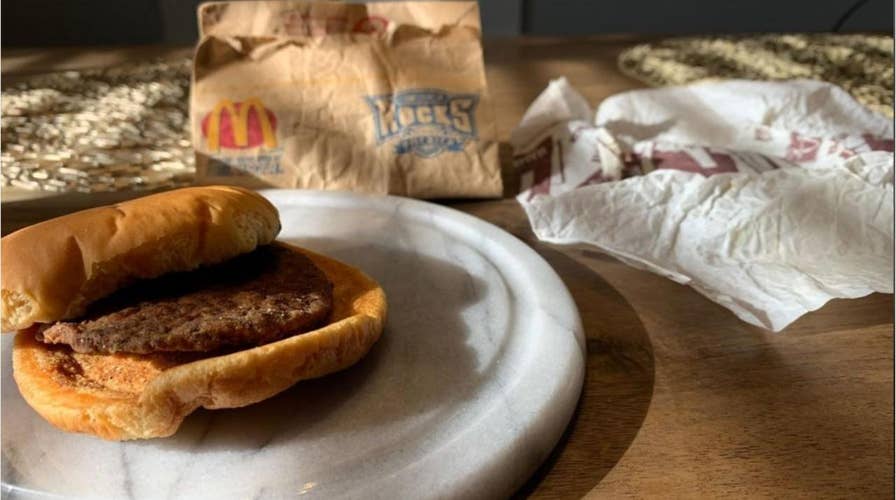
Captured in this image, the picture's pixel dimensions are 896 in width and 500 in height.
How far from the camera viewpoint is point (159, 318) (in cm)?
62

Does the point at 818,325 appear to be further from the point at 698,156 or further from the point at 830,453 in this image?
the point at 698,156

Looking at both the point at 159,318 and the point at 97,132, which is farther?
the point at 97,132

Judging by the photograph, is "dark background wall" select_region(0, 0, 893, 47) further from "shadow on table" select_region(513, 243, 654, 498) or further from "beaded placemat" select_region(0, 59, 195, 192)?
"shadow on table" select_region(513, 243, 654, 498)

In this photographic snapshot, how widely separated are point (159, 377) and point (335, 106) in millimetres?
698

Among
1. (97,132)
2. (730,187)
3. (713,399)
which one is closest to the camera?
(713,399)

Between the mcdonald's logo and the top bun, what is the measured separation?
432 millimetres

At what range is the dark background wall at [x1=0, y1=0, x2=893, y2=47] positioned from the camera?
298cm

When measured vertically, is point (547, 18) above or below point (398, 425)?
above

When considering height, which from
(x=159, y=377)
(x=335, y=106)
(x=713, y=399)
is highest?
(x=335, y=106)

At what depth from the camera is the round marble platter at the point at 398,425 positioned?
0.55 m

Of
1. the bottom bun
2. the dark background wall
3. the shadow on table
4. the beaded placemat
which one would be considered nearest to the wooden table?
the shadow on table

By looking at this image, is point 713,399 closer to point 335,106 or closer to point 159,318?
point 159,318

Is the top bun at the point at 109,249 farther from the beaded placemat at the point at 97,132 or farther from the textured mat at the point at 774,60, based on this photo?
the textured mat at the point at 774,60

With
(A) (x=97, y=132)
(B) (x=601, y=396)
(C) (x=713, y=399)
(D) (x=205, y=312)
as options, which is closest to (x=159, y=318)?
(D) (x=205, y=312)
